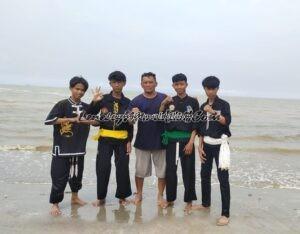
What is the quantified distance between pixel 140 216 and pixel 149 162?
2.88 ft

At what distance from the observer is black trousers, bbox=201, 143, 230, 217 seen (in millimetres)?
5289

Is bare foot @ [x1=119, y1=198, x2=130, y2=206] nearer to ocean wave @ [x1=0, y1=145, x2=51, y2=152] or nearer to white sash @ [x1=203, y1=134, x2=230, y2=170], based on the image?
white sash @ [x1=203, y1=134, x2=230, y2=170]

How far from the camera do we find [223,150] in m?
5.24

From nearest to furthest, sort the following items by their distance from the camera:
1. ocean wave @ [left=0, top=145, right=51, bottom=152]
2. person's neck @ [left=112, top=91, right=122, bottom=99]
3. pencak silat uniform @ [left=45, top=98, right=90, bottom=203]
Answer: pencak silat uniform @ [left=45, top=98, right=90, bottom=203] → person's neck @ [left=112, top=91, right=122, bottom=99] → ocean wave @ [left=0, top=145, right=51, bottom=152]

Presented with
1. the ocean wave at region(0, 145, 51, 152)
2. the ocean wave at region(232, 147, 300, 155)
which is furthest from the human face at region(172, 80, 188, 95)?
the ocean wave at region(232, 147, 300, 155)

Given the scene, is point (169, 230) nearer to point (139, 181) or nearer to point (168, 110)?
point (139, 181)

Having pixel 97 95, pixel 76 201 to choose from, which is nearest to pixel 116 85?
pixel 97 95

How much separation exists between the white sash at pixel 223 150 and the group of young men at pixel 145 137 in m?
0.01

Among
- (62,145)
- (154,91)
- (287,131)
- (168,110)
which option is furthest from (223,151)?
Result: (287,131)

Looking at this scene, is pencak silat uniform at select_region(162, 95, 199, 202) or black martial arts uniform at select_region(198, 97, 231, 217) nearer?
black martial arts uniform at select_region(198, 97, 231, 217)

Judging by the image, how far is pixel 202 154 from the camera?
5562 millimetres

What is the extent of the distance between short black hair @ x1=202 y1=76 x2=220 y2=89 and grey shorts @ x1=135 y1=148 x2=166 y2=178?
127 cm

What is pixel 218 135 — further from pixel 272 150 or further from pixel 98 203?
pixel 272 150

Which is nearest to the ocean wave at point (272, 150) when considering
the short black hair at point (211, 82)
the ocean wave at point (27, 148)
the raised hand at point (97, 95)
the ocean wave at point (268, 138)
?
the ocean wave at point (268, 138)
